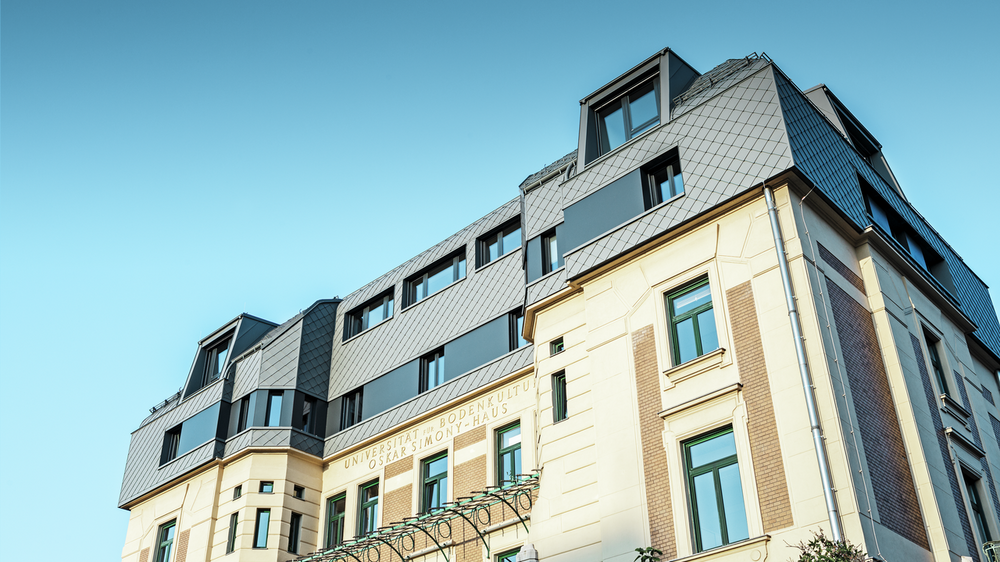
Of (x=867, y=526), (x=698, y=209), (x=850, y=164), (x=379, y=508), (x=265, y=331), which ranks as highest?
(x=265, y=331)

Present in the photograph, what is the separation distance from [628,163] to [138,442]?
23668 mm

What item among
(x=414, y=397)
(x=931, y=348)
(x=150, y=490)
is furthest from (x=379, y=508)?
(x=931, y=348)

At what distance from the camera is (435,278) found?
33938mm

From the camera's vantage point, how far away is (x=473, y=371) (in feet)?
97.8

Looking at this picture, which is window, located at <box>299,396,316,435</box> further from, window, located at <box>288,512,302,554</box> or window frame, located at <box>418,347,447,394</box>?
window frame, located at <box>418,347,447,394</box>

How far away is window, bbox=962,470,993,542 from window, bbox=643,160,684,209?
9108 millimetres

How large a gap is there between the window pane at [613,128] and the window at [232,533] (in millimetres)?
16857

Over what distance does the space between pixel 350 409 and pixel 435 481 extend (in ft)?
18.9

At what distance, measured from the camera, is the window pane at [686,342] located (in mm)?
20797

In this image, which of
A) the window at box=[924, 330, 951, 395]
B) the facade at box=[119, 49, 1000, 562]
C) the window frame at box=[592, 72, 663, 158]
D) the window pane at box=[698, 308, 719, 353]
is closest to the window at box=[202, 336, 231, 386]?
the facade at box=[119, 49, 1000, 562]

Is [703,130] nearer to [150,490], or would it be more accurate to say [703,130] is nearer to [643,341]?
[643,341]

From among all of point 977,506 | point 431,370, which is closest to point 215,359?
point 431,370

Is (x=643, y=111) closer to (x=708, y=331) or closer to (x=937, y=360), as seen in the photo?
(x=708, y=331)

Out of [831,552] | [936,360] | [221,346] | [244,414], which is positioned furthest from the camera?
[221,346]
